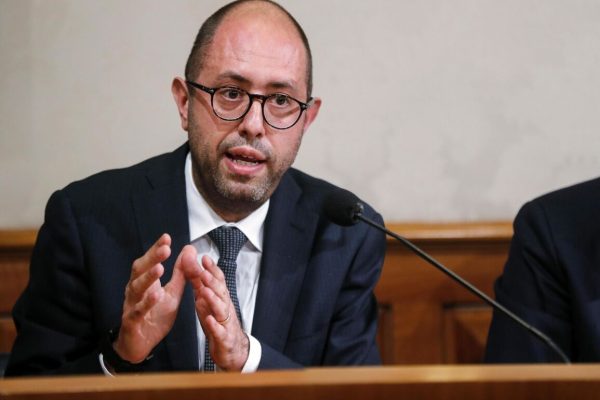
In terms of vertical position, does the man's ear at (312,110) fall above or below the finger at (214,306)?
above

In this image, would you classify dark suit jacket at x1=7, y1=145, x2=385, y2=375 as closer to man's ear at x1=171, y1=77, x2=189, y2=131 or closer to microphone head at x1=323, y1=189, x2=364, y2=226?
man's ear at x1=171, y1=77, x2=189, y2=131

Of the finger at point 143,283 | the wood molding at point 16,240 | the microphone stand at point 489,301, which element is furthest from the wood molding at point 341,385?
the wood molding at point 16,240

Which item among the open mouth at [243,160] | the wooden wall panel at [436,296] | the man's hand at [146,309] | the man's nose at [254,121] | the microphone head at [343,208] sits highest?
the man's nose at [254,121]

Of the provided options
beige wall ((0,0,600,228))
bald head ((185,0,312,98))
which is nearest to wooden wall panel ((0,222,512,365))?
beige wall ((0,0,600,228))

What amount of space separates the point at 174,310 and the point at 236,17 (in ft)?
1.83

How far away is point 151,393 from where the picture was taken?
795 millimetres

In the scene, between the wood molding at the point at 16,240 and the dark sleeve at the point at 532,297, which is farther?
the wood molding at the point at 16,240

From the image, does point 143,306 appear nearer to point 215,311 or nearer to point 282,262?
point 215,311

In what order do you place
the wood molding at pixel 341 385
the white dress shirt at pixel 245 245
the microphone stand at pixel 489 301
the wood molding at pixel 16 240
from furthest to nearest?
the wood molding at pixel 16 240, the white dress shirt at pixel 245 245, the microphone stand at pixel 489 301, the wood molding at pixel 341 385

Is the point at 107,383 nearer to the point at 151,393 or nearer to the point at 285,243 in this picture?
the point at 151,393

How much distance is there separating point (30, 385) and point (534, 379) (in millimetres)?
474

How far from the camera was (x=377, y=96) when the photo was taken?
6.62 ft

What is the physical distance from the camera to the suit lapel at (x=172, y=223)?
1.49 meters

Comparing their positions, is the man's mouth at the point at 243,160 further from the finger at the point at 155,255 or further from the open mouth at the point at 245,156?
the finger at the point at 155,255
